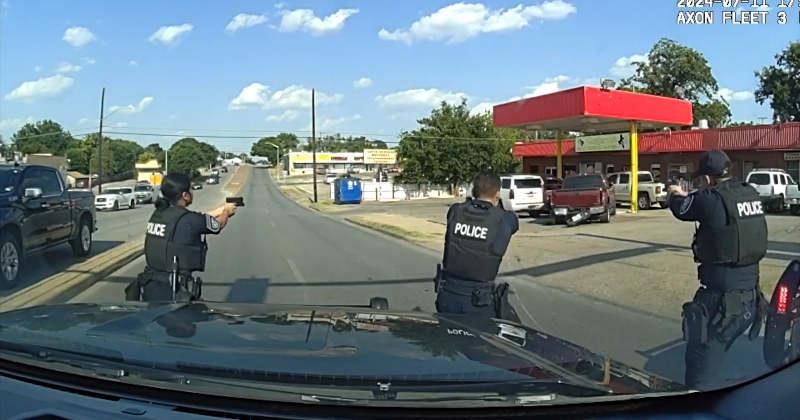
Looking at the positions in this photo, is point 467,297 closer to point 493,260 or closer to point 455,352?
point 493,260

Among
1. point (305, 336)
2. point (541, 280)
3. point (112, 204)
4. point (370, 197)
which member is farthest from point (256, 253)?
point (370, 197)

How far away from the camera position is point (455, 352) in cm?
277

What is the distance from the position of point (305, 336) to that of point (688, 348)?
3.03 meters

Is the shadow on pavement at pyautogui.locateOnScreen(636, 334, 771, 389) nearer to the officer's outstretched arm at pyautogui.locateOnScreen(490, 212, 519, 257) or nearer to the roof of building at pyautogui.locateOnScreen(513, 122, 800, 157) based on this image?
the officer's outstretched arm at pyautogui.locateOnScreen(490, 212, 519, 257)

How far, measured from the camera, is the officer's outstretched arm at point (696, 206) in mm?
4531

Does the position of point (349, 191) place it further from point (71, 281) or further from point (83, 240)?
point (71, 281)

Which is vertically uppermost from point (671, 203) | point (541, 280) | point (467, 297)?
point (671, 203)

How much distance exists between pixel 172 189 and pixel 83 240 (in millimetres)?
9987

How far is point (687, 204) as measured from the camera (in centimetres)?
463

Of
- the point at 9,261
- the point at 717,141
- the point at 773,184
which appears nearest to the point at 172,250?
the point at 9,261

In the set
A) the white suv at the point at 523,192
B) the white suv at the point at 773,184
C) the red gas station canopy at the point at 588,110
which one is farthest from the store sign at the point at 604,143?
the white suv at the point at 523,192

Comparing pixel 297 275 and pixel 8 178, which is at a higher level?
pixel 8 178

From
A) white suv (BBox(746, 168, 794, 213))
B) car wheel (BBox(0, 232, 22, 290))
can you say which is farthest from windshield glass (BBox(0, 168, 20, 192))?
white suv (BBox(746, 168, 794, 213))

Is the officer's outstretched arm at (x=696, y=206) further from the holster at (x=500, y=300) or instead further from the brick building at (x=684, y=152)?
the brick building at (x=684, y=152)
